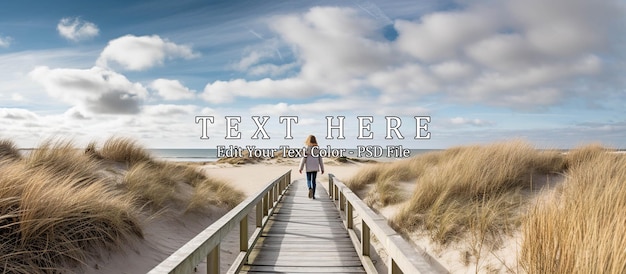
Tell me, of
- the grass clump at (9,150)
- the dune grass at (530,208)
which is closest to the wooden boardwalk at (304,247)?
the dune grass at (530,208)

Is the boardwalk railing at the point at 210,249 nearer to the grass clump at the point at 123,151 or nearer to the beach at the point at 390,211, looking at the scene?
the beach at the point at 390,211

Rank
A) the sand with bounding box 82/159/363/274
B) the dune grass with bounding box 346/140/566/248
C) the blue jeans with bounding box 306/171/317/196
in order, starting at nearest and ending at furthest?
the sand with bounding box 82/159/363/274 < the dune grass with bounding box 346/140/566/248 < the blue jeans with bounding box 306/171/317/196

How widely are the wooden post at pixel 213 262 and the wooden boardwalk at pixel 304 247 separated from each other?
941 mm

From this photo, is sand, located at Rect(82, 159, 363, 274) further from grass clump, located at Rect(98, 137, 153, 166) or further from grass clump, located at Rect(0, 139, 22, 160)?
grass clump, located at Rect(0, 139, 22, 160)

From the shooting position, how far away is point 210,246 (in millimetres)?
3160

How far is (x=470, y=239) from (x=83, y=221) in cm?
464

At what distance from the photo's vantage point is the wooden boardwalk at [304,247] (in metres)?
4.60

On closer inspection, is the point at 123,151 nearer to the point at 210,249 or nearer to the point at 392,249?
the point at 210,249

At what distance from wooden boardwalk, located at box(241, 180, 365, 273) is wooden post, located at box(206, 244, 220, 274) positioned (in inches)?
37.0

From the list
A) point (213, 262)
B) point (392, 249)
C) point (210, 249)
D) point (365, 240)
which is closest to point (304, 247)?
point (365, 240)

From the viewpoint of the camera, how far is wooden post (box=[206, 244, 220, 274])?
3.45 m

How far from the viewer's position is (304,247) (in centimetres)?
554

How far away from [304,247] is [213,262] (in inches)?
87.6

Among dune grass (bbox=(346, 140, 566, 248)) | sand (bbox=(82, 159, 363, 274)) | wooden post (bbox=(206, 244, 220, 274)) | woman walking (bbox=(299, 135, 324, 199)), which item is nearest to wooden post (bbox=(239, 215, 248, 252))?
sand (bbox=(82, 159, 363, 274))
